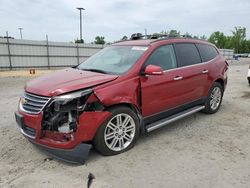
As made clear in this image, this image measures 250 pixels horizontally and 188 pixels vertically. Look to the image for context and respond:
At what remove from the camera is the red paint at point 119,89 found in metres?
3.39

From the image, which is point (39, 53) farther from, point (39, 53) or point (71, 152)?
point (71, 152)

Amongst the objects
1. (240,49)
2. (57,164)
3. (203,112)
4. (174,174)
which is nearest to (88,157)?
(57,164)

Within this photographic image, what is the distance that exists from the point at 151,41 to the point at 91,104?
1843mm

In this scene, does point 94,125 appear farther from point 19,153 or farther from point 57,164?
point 19,153

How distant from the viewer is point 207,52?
5.80 m

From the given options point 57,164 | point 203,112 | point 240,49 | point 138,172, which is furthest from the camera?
point 240,49

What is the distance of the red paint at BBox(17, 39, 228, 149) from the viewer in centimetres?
339

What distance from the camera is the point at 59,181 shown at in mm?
3057

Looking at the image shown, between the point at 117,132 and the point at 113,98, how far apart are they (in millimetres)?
567

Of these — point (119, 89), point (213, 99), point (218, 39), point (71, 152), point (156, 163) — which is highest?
point (218, 39)

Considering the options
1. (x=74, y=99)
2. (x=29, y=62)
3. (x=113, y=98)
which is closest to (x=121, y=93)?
(x=113, y=98)

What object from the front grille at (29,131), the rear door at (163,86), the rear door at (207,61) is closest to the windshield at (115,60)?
the rear door at (163,86)

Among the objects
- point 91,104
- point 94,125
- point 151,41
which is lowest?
point 94,125

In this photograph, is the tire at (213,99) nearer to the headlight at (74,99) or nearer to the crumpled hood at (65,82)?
the crumpled hood at (65,82)
